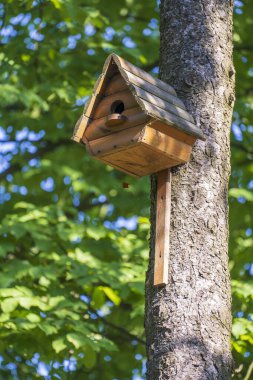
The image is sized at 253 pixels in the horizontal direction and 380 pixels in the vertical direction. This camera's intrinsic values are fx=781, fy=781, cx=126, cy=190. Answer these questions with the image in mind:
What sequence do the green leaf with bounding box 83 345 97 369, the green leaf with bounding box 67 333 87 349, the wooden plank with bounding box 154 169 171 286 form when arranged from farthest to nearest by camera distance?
the green leaf with bounding box 83 345 97 369
the green leaf with bounding box 67 333 87 349
the wooden plank with bounding box 154 169 171 286

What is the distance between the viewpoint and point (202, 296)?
2953 mm

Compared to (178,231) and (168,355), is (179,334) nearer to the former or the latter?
(168,355)

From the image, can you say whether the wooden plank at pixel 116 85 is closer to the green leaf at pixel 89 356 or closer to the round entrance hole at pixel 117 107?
the round entrance hole at pixel 117 107

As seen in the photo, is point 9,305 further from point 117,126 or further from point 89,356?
point 117,126

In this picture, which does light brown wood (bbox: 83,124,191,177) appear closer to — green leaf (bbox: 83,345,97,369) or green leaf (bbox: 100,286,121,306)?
green leaf (bbox: 83,345,97,369)

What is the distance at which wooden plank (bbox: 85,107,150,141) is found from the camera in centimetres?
323

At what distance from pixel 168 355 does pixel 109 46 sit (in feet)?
12.8

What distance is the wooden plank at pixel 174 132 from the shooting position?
3205 millimetres

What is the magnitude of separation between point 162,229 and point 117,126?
1.73 ft

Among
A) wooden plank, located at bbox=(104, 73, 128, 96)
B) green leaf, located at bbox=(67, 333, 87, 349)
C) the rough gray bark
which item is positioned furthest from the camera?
green leaf, located at bbox=(67, 333, 87, 349)

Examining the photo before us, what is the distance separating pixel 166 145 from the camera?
10.6 ft

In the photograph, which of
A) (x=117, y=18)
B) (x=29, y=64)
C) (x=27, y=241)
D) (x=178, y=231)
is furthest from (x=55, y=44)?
(x=178, y=231)

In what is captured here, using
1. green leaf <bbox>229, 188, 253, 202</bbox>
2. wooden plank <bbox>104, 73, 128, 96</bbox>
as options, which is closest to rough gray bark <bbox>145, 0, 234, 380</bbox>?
wooden plank <bbox>104, 73, 128, 96</bbox>

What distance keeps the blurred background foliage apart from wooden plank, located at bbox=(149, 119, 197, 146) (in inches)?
71.1
